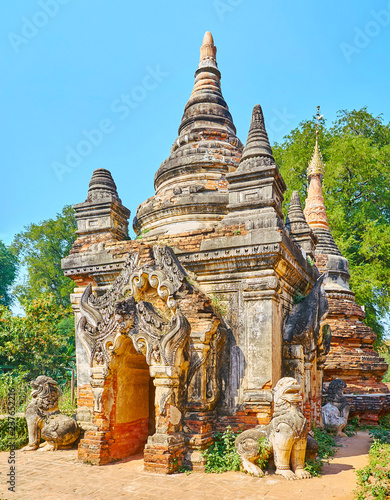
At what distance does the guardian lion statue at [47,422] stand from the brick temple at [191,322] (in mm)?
352

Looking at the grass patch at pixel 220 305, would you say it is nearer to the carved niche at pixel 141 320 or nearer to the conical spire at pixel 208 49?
the carved niche at pixel 141 320

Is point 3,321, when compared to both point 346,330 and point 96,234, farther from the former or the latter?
point 346,330

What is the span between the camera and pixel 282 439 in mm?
5969

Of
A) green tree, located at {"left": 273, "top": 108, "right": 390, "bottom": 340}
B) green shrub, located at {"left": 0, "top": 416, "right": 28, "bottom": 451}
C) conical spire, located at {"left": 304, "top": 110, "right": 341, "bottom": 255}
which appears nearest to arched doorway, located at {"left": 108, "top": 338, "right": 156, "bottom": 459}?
green shrub, located at {"left": 0, "top": 416, "right": 28, "bottom": 451}

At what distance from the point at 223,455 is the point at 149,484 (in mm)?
1306

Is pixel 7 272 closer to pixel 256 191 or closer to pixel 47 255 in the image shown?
pixel 47 255

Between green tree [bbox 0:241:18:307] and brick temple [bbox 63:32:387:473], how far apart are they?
2572 cm

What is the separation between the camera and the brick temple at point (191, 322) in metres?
6.67

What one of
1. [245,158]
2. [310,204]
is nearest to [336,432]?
[245,158]

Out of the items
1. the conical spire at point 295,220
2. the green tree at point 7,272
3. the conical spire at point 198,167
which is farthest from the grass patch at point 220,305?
the green tree at point 7,272

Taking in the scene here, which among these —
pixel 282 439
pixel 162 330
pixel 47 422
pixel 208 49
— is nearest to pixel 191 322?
pixel 162 330

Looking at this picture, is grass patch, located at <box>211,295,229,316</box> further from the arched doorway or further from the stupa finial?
the stupa finial

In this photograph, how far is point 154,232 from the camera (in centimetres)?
985

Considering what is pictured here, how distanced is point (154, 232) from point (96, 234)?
4.28 ft
